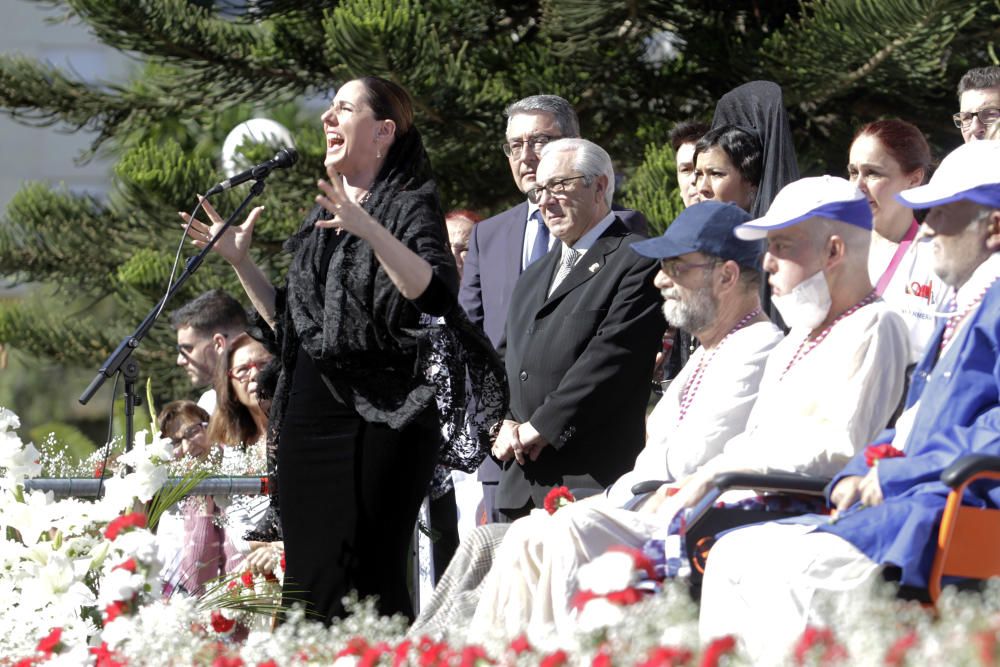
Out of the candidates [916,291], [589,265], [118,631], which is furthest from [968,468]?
[589,265]

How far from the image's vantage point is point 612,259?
5.39 metres

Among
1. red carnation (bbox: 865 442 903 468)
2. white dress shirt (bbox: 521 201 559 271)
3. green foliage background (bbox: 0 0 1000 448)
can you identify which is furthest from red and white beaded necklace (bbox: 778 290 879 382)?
green foliage background (bbox: 0 0 1000 448)

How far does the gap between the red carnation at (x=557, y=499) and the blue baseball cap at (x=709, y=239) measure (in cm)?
75

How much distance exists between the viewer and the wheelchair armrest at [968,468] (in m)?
3.35

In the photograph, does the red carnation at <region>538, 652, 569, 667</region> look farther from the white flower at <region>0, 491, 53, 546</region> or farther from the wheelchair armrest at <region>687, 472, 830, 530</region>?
the white flower at <region>0, 491, 53, 546</region>

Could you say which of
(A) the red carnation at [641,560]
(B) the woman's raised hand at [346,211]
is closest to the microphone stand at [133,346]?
(B) the woman's raised hand at [346,211]

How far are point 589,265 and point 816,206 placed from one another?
132 cm

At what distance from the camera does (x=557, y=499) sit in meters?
4.37

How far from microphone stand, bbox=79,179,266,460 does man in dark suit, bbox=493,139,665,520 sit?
1.21 m

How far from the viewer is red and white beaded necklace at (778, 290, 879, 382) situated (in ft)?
13.9

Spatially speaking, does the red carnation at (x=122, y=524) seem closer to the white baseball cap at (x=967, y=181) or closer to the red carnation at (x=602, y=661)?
the red carnation at (x=602, y=661)

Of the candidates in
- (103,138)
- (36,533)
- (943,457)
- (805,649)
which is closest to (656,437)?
(943,457)

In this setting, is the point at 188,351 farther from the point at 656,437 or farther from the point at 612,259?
the point at 656,437

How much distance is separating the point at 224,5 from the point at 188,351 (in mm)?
6741
